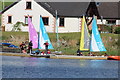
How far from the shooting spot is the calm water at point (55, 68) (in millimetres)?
43812

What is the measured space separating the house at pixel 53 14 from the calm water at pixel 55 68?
77.0ft

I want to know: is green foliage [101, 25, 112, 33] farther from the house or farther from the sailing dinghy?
the sailing dinghy

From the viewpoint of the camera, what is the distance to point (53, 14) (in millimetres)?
83188

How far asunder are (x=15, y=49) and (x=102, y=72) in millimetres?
18387

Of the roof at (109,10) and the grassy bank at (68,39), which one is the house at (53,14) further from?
the grassy bank at (68,39)

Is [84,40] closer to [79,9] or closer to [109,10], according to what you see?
[79,9]

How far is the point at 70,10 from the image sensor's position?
8419 cm

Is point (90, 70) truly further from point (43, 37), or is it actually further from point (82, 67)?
point (43, 37)

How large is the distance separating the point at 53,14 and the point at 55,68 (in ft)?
109

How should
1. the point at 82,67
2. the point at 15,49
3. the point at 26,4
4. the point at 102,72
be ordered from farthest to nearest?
the point at 26,4 → the point at 15,49 → the point at 82,67 → the point at 102,72

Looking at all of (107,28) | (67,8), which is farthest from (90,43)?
(67,8)

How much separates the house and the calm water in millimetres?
23459

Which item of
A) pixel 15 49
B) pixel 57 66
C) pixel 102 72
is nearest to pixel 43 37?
pixel 15 49

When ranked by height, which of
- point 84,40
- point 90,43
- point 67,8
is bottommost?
point 90,43
